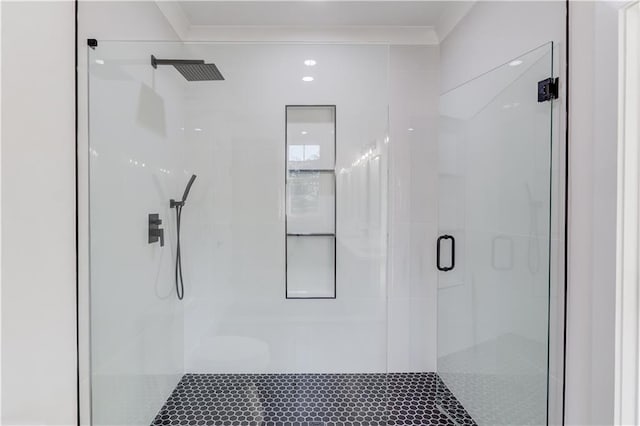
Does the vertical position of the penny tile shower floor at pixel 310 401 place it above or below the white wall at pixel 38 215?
below

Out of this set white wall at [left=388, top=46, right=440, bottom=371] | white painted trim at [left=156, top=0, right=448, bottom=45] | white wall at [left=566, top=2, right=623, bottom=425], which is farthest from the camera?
white wall at [left=388, top=46, right=440, bottom=371]

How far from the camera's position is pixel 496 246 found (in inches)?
70.8

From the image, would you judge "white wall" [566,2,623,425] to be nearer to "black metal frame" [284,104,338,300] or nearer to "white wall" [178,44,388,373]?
"white wall" [178,44,388,373]

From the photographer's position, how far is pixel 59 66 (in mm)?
1279

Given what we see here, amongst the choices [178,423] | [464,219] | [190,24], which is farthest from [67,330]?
[464,219]

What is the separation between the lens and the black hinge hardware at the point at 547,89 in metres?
1.39

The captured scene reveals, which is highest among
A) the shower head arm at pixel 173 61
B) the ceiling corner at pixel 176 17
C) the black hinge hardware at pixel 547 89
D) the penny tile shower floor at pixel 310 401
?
the ceiling corner at pixel 176 17

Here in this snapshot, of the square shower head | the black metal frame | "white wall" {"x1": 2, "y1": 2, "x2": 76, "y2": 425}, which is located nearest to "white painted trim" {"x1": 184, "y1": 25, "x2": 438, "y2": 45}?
the square shower head

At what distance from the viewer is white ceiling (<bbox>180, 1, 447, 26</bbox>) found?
6.82ft

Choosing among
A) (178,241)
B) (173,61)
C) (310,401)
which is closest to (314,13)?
(173,61)

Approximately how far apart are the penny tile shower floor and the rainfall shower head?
1828 millimetres

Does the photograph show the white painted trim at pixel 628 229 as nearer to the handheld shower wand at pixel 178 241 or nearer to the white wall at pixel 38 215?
the white wall at pixel 38 215

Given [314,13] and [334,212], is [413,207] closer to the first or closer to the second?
[334,212]

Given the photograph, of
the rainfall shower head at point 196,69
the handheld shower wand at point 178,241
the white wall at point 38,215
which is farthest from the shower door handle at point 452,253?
the white wall at point 38,215
